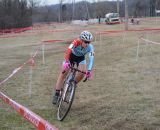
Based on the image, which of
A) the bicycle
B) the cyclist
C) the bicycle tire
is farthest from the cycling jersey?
the bicycle tire

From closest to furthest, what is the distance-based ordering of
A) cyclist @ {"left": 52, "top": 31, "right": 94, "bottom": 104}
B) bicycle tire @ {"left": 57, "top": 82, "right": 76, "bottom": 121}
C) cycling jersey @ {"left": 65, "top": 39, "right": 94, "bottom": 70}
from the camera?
bicycle tire @ {"left": 57, "top": 82, "right": 76, "bottom": 121} < cyclist @ {"left": 52, "top": 31, "right": 94, "bottom": 104} < cycling jersey @ {"left": 65, "top": 39, "right": 94, "bottom": 70}

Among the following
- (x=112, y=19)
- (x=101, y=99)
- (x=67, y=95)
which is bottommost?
(x=101, y=99)

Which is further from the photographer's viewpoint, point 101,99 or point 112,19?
point 112,19

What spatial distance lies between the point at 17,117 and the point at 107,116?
1997mm

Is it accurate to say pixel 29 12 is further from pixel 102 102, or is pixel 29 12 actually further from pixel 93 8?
pixel 102 102

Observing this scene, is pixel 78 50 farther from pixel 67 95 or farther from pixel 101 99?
pixel 101 99

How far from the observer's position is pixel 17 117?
9219 millimetres

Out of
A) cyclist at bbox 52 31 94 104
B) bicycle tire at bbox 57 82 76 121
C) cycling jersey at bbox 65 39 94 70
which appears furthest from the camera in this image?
cycling jersey at bbox 65 39 94 70

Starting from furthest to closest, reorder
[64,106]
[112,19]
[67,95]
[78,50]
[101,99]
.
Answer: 1. [112,19]
2. [101,99]
3. [78,50]
4. [64,106]
5. [67,95]

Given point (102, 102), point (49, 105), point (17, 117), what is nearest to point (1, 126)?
point (17, 117)

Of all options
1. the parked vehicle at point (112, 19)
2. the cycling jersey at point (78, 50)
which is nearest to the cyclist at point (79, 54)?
the cycling jersey at point (78, 50)

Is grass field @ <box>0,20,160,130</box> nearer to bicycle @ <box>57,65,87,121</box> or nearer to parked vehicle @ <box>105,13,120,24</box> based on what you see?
bicycle @ <box>57,65,87,121</box>

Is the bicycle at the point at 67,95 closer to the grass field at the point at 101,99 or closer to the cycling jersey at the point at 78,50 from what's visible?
the grass field at the point at 101,99

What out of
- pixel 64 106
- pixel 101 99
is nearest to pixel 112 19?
pixel 101 99
